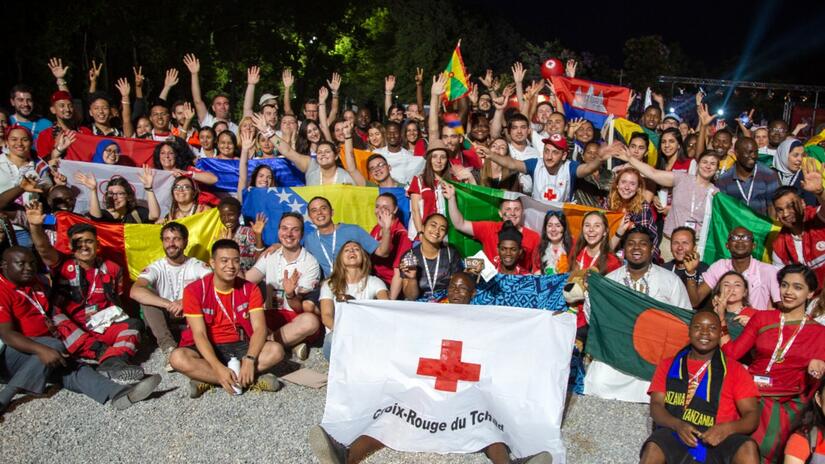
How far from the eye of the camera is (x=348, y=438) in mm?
4930

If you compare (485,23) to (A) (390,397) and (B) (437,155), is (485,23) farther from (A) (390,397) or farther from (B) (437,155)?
(A) (390,397)

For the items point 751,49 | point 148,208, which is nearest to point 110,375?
point 148,208

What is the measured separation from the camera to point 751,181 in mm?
7645

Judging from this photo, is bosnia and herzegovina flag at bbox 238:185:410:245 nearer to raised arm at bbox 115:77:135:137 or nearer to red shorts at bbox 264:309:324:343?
red shorts at bbox 264:309:324:343

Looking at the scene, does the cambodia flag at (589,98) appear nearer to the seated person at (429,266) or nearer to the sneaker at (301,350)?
the seated person at (429,266)

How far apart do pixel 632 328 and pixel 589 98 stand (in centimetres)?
637

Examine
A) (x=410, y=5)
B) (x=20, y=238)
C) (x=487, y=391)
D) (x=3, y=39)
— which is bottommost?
(x=487, y=391)

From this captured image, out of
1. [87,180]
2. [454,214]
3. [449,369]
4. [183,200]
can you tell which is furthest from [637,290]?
[87,180]

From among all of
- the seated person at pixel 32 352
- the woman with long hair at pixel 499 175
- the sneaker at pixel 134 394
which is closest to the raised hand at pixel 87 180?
the seated person at pixel 32 352

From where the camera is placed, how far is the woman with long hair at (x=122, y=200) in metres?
7.86

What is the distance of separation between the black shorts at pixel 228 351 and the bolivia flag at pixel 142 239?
1864mm

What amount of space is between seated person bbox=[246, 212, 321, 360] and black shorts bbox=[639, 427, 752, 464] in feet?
10.6

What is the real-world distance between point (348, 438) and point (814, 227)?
4594 mm

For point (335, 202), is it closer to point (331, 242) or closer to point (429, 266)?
point (331, 242)
